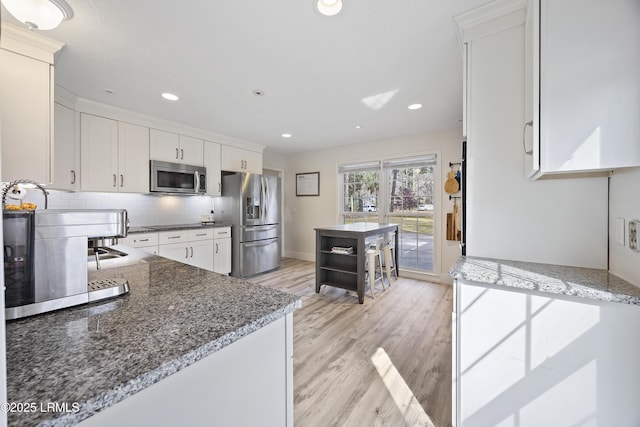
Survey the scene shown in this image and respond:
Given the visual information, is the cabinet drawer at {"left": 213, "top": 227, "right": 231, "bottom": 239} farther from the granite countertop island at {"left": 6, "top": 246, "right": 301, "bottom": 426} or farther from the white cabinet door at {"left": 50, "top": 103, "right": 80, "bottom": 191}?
the granite countertop island at {"left": 6, "top": 246, "right": 301, "bottom": 426}

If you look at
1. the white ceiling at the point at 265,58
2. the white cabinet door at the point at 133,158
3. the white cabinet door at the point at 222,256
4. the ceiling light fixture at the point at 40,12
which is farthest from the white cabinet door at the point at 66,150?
the white cabinet door at the point at 222,256

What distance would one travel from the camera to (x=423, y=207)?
4.36 metres

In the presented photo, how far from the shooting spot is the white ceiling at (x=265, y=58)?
164 cm

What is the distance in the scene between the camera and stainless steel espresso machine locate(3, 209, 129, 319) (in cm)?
76

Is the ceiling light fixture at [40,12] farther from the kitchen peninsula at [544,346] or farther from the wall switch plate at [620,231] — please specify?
the wall switch plate at [620,231]

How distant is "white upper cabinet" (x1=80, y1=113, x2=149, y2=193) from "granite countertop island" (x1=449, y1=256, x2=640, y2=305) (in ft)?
12.1

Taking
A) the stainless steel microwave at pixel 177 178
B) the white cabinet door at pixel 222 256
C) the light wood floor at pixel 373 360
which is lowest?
the light wood floor at pixel 373 360

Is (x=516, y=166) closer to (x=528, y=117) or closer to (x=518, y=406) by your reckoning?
(x=528, y=117)

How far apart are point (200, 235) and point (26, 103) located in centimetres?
231

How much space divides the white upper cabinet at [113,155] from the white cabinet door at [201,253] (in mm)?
939

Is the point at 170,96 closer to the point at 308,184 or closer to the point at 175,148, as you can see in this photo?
the point at 175,148

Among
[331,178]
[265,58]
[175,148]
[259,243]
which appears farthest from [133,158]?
[331,178]

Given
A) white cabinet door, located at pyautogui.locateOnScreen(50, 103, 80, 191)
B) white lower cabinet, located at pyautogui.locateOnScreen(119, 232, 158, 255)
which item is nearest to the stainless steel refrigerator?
white lower cabinet, located at pyautogui.locateOnScreen(119, 232, 158, 255)

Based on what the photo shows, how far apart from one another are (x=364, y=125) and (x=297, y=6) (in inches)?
94.5
